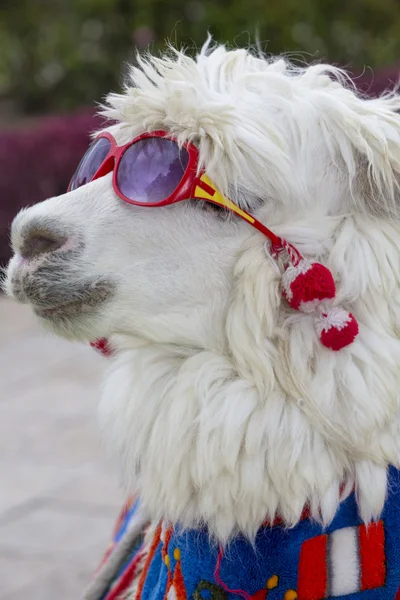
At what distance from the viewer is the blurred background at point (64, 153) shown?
3.43 meters

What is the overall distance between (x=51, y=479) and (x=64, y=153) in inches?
225

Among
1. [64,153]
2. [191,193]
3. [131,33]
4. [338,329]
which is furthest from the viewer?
[131,33]

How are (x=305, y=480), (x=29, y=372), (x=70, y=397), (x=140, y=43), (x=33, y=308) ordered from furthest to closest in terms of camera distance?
(x=140, y=43), (x=29, y=372), (x=70, y=397), (x=33, y=308), (x=305, y=480)

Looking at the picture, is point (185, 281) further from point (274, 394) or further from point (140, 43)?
point (140, 43)

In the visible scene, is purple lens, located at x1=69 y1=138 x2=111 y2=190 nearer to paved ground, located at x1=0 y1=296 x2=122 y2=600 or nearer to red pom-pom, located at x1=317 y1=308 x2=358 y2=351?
paved ground, located at x1=0 y1=296 x2=122 y2=600

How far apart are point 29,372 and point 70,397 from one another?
61 centimetres

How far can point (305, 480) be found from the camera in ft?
5.65

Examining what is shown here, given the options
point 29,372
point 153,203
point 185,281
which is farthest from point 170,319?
point 29,372

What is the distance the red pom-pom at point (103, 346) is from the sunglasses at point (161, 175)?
1.16 feet

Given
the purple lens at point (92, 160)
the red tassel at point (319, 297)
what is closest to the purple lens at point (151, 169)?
the purple lens at point (92, 160)

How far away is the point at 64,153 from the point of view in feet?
30.1

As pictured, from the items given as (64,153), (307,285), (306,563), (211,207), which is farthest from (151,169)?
(64,153)

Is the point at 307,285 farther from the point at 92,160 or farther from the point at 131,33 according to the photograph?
the point at 131,33

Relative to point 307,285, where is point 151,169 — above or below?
above
